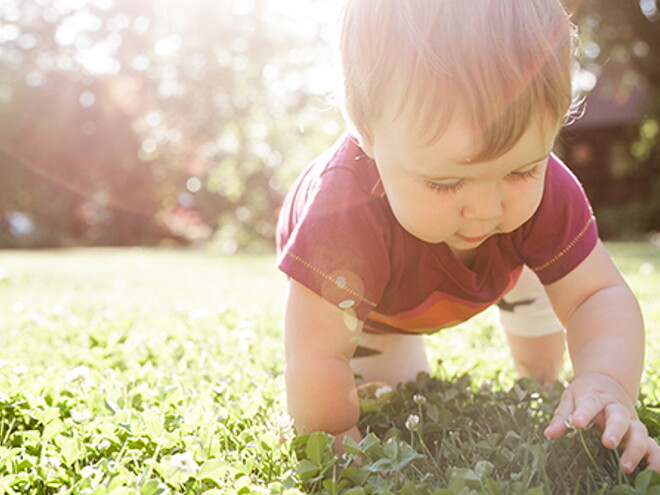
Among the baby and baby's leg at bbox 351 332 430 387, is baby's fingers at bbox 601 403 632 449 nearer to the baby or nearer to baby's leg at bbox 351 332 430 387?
the baby

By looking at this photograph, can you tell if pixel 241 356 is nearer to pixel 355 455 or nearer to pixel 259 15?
pixel 355 455

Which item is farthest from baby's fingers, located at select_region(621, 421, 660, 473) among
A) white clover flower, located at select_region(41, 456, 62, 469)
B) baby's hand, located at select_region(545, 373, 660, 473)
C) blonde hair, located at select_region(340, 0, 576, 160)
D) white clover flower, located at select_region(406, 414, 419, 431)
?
white clover flower, located at select_region(41, 456, 62, 469)

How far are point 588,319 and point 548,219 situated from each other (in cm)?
32

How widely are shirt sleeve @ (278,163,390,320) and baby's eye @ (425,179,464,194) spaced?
1.09 feet

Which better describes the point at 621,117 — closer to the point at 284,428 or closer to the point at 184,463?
the point at 284,428

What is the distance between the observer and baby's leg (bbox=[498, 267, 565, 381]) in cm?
281

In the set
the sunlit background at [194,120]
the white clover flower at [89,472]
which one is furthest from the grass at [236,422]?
the sunlit background at [194,120]

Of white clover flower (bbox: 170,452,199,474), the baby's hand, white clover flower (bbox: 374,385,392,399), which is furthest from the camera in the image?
white clover flower (bbox: 374,385,392,399)

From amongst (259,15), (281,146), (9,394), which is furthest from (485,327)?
(259,15)

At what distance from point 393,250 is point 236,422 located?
68cm

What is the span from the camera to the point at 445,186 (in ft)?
5.55

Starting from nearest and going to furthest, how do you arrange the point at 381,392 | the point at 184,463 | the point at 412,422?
the point at 184,463 < the point at 412,422 < the point at 381,392

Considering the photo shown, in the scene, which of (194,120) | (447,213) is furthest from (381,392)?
(194,120)

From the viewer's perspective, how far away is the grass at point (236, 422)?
162 centimetres
